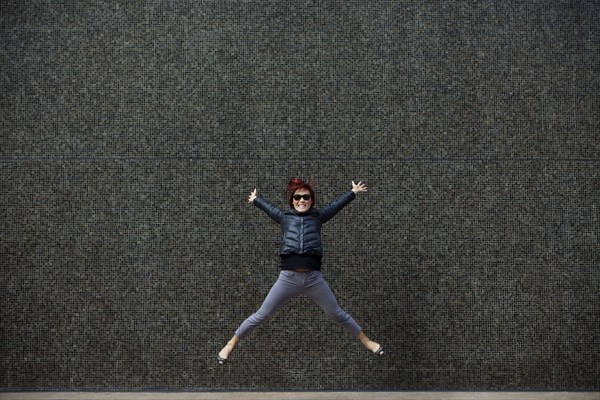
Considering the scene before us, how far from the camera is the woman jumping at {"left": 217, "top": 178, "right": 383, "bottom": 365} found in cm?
420

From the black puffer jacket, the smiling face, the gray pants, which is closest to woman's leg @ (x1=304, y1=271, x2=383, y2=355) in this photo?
the gray pants

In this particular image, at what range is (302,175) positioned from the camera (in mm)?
4965

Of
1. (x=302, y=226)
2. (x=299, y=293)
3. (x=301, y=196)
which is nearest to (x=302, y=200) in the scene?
(x=301, y=196)

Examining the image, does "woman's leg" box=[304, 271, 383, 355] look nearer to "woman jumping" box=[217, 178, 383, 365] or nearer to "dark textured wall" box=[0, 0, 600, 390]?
"woman jumping" box=[217, 178, 383, 365]

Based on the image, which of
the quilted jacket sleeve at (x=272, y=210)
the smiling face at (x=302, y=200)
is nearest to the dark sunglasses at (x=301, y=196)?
the smiling face at (x=302, y=200)

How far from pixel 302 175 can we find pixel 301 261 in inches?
39.8

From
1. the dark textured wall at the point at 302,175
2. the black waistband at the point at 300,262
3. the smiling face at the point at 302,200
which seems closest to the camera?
the black waistband at the point at 300,262

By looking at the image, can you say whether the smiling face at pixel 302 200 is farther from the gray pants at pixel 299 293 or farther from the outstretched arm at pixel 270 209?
the gray pants at pixel 299 293

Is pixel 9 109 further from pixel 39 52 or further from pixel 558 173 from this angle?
pixel 558 173

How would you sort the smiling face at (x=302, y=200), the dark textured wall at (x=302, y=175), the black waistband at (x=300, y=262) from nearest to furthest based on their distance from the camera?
the black waistband at (x=300, y=262), the smiling face at (x=302, y=200), the dark textured wall at (x=302, y=175)

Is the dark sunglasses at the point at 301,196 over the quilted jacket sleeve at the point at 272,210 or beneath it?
over

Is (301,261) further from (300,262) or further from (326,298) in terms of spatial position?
(326,298)

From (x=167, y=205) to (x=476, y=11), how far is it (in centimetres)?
309

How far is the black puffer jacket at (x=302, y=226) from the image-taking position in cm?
420
